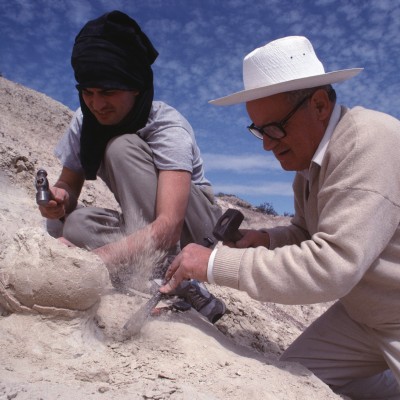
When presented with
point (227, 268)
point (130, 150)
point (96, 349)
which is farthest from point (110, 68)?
point (96, 349)

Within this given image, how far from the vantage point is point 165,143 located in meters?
2.88

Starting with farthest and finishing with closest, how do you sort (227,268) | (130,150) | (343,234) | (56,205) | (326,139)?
(56,205)
(130,150)
(326,139)
(227,268)
(343,234)

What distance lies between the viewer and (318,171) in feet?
7.57

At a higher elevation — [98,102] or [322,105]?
[322,105]

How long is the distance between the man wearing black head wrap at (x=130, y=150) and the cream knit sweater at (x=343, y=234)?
71 cm

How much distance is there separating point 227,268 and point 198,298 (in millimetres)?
886

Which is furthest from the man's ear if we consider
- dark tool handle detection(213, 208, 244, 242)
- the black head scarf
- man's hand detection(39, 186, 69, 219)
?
man's hand detection(39, 186, 69, 219)

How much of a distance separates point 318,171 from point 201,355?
41.4 inches

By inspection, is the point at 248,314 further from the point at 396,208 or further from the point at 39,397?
the point at 39,397

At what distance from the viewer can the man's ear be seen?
7.45ft

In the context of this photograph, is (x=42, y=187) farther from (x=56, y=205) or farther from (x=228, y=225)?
(x=228, y=225)

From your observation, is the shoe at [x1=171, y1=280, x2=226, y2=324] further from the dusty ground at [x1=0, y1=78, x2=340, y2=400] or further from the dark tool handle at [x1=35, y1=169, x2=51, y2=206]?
the dark tool handle at [x1=35, y1=169, x2=51, y2=206]

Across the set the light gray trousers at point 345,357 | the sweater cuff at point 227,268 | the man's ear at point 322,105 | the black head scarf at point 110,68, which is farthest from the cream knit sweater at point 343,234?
the black head scarf at point 110,68

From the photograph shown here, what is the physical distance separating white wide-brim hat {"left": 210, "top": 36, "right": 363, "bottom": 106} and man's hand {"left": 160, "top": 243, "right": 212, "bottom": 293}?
809 millimetres
